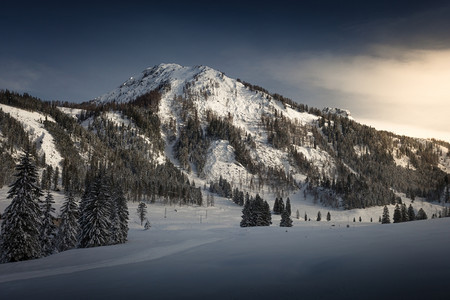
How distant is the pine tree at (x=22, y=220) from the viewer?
33562 millimetres

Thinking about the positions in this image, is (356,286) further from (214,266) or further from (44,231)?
(44,231)

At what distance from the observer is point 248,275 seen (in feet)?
43.2

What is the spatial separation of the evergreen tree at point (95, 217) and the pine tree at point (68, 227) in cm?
254

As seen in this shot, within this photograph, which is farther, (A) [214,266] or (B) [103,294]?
(A) [214,266]

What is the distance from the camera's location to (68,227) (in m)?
48.6

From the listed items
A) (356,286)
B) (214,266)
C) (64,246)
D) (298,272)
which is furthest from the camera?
(64,246)

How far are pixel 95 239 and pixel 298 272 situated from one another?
40.2 m

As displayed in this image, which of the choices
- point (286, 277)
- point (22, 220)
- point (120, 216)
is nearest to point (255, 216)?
point (120, 216)

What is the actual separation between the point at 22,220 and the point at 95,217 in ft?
41.2

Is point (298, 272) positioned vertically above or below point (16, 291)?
above

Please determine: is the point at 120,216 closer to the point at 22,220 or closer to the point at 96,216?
the point at 96,216

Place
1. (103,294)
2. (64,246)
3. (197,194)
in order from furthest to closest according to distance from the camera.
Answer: (197,194) → (64,246) → (103,294)

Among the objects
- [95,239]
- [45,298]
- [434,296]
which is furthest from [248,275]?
[95,239]

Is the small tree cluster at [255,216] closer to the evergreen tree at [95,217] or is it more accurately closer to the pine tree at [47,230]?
the evergreen tree at [95,217]
